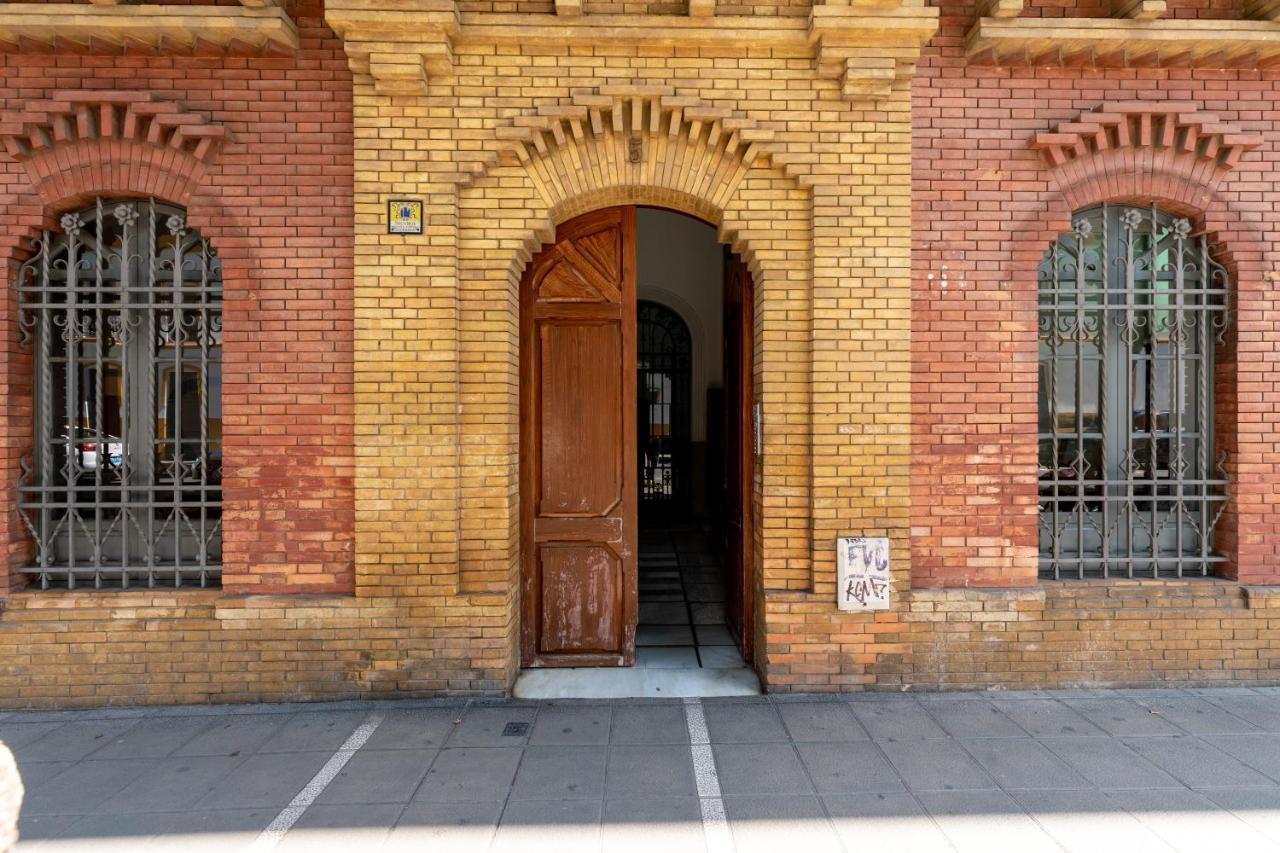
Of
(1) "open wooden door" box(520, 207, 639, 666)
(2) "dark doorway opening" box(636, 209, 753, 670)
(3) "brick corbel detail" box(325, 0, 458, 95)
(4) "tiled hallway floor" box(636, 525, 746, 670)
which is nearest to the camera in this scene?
(3) "brick corbel detail" box(325, 0, 458, 95)

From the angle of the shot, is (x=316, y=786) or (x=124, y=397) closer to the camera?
(x=316, y=786)

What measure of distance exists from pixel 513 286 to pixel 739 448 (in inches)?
85.6

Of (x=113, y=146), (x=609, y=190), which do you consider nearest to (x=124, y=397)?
(x=113, y=146)

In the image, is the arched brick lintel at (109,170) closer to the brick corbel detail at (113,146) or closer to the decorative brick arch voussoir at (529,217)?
the brick corbel detail at (113,146)

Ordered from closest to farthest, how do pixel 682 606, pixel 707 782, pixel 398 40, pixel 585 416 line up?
pixel 707 782
pixel 398 40
pixel 585 416
pixel 682 606

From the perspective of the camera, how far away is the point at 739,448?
18.1 feet

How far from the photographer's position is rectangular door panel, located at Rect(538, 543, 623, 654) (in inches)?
206

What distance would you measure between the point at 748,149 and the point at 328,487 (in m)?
3.68

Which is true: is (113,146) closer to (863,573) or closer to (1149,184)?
(863,573)

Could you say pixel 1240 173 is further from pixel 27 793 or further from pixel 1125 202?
pixel 27 793

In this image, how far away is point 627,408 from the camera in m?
5.20

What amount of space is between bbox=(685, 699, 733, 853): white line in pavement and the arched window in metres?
6.30

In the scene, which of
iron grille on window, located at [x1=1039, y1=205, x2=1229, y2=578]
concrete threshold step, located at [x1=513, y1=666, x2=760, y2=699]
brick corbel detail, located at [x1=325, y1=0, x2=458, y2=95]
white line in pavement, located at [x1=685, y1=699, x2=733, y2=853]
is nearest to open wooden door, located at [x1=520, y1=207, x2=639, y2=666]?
concrete threshold step, located at [x1=513, y1=666, x2=760, y2=699]

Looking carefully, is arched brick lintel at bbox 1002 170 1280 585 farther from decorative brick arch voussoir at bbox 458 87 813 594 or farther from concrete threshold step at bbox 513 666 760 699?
concrete threshold step at bbox 513 666 760 699
